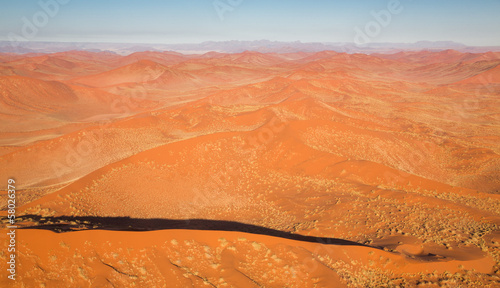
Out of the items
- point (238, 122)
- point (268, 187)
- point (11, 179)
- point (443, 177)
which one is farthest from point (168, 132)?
point (443, 177)

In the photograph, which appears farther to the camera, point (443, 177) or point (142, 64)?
point (142, 64)

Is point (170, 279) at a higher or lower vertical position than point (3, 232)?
lower

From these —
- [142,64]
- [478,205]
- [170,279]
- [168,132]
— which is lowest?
[170,279]

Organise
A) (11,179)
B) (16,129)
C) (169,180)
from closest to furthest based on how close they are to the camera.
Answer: (169,180) → (11,179) → (16,129)

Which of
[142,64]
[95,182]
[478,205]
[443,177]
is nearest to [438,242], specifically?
[478,205]

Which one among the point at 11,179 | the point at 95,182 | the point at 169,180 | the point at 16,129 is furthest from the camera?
the point at 16,129

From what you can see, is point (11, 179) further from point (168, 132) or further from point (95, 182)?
point (168, 132)
